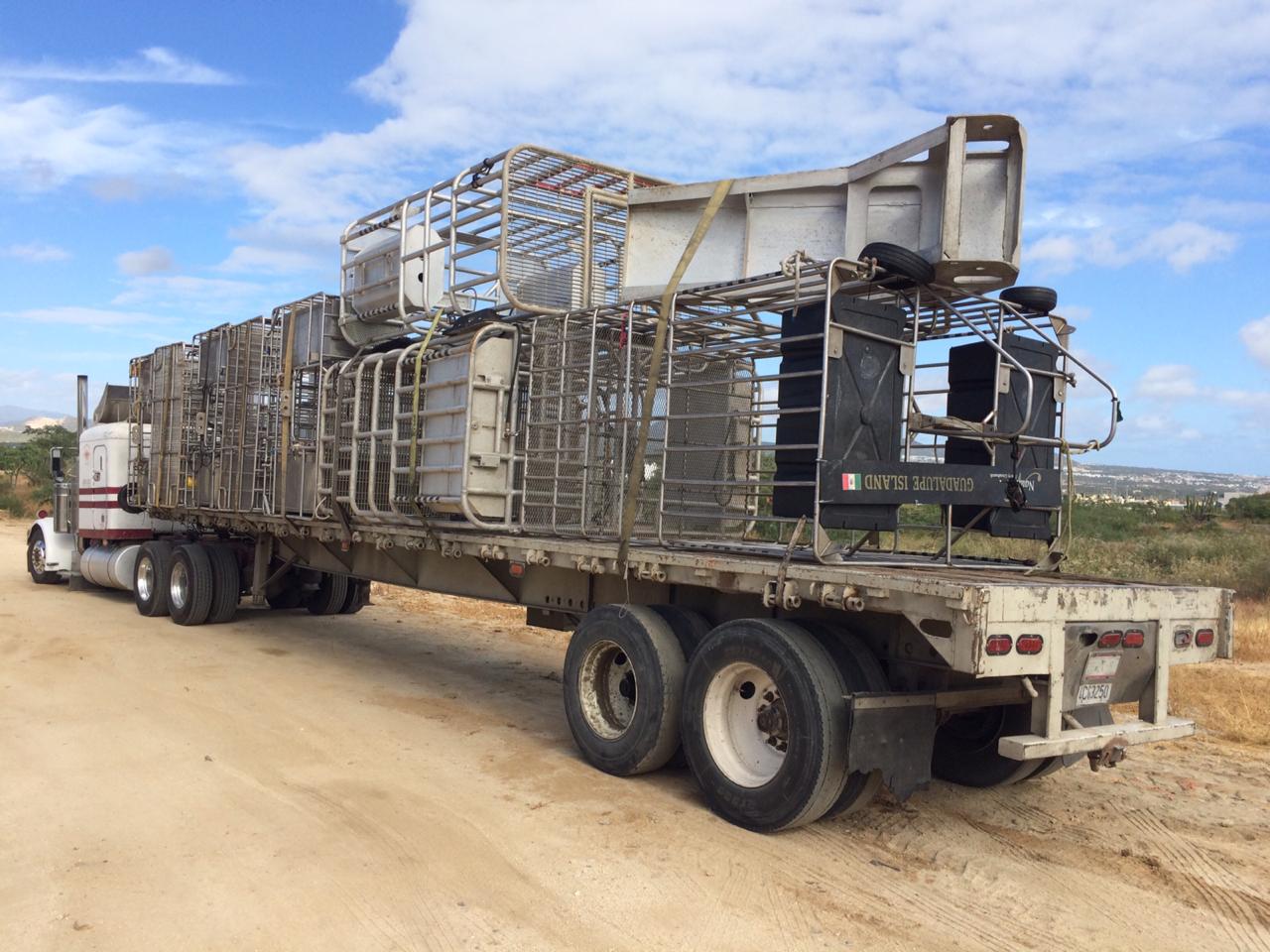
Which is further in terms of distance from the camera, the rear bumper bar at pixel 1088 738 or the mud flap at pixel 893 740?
the mud flap at pixel 893 740

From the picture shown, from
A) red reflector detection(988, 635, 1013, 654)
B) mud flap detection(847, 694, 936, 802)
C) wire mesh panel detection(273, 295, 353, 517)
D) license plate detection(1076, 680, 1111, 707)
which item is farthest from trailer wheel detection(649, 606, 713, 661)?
wire mesh panel detection(273, 295, 353, 517)

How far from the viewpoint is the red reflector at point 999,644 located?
4.72 metres

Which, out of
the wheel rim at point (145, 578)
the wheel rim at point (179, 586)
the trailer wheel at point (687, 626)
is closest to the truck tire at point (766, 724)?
the trailer wheel at point (687, 626)

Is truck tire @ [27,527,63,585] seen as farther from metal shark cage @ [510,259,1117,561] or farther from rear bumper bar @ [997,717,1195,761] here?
rear bumper bar @ [997,717,1195,761]

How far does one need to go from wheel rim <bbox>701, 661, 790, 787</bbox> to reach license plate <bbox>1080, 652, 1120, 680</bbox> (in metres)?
1.59

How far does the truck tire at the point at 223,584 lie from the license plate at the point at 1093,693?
10430 mm

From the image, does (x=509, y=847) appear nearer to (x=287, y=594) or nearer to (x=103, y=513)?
(x=287, y=594)

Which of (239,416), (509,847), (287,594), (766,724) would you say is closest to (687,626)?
(766,724)

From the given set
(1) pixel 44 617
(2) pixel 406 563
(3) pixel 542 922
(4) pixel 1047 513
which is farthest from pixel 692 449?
(1) pixel 44 617

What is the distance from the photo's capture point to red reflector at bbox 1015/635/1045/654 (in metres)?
4.85

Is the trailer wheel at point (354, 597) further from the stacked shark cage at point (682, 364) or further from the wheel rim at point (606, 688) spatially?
the wheel rim at point (606, 688)

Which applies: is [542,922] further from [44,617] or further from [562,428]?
[44,617]

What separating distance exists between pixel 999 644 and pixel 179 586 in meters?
11.2

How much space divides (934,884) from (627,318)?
407cm
